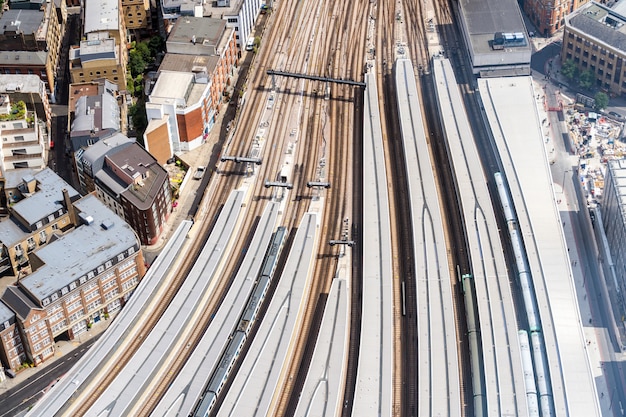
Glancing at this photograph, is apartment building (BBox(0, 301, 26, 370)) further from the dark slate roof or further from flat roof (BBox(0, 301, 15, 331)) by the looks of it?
the dark slate roof

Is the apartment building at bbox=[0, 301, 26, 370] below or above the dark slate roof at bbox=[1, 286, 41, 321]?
below

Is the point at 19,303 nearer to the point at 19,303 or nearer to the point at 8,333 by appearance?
the point at 19,303

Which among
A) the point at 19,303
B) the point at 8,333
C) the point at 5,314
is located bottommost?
the point at 8,333

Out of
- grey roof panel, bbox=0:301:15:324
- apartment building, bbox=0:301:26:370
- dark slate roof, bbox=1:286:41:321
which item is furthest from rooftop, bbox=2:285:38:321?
apartment building, bbox=0:301:26:370

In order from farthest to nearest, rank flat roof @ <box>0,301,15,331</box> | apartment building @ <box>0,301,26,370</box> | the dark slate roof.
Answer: the dark slate roof → apartment building @ <box>0,301,26,370</box> → flat roof @ <box>0,301,15,331</box>

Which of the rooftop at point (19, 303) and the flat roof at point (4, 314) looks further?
the rooftop at point (19, 303)

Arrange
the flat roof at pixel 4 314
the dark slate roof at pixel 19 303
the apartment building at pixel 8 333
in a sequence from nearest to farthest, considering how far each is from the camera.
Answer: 1. the flat roof at pixel 4 314
2. the apartment building at pixel 8 333
3. the dark slate roof at pixel 19 303

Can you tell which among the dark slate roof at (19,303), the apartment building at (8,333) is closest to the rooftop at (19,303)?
the dark slate roof at (19,303)

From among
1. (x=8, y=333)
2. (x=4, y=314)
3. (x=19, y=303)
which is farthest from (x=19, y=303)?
(x=8, y=333)

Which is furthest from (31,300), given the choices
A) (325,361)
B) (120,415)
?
(325,361)

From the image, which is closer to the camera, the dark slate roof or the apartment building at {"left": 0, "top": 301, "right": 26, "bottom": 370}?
the apartment building at {"left": 0, "top": 301, "right": 26, "bottom": 370}

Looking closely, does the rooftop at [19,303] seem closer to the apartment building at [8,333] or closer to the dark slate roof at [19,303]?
the dark slate roof at [19,303]
